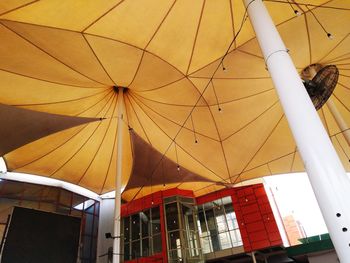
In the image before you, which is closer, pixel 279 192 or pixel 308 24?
pixel 308 24

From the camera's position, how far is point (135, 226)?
52.4ft

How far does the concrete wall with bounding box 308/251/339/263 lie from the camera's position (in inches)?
471

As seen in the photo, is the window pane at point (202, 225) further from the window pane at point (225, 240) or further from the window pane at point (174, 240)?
the window pane at point (174, 240)

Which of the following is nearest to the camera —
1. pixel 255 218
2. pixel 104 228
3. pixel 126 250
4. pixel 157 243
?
pixel 255 218

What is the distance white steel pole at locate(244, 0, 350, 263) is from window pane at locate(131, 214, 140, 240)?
1422 centimetres

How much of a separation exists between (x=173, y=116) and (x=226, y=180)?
4.97 m

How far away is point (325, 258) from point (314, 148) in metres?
12.3

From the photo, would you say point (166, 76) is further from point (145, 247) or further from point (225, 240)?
point (145, 247)

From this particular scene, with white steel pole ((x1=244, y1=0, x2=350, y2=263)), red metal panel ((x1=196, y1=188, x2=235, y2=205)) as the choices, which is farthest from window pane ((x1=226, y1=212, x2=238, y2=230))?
white steel pole ((x1=244, y1=0, x2=350, y2=263))

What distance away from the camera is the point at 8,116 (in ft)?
31.6

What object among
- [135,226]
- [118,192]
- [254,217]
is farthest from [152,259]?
[118,192]

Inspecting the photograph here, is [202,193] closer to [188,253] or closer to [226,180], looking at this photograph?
[226,180]

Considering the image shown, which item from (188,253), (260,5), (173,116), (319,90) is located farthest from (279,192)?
(260,5)

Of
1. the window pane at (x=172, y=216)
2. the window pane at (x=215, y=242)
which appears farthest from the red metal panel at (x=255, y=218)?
the window pane at (x=172, y=216)
